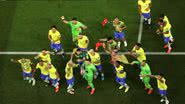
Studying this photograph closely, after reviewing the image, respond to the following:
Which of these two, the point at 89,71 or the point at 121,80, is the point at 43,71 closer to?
the point at 89,71

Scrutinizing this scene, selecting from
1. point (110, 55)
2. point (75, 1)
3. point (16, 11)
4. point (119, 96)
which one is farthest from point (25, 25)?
point (119, 96)

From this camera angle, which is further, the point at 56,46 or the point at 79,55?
the point at 56,46

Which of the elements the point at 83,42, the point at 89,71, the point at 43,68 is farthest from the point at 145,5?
the point at 43,68

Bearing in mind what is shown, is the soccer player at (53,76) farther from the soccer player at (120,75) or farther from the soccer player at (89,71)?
the soccer player at (120,75)

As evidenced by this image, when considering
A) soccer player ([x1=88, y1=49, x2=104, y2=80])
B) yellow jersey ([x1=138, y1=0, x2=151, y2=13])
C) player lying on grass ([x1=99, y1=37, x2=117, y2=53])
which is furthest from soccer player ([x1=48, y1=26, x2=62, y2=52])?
yellow jersey ([x1=138, y1=0, x2=151, y2=13])

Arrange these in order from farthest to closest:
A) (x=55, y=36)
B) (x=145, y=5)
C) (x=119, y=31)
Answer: (x=145, y=5), (x=119, y=31), (x=55, y=36)

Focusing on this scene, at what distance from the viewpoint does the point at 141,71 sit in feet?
67.3

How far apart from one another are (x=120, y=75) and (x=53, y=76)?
9.77 feet

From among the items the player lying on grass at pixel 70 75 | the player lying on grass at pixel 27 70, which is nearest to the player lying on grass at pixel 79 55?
the player lying on grass at pixel 70 75

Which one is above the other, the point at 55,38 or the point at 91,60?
the point at 55,38

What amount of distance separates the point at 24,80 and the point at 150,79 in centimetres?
587

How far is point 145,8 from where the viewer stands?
2355 centimetres

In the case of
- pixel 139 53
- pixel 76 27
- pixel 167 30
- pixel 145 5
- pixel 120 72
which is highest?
pixel 145 5

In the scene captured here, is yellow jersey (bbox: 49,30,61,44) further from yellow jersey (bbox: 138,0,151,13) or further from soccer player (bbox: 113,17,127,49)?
yellow jersey (bbox: 138,0,151,13)
